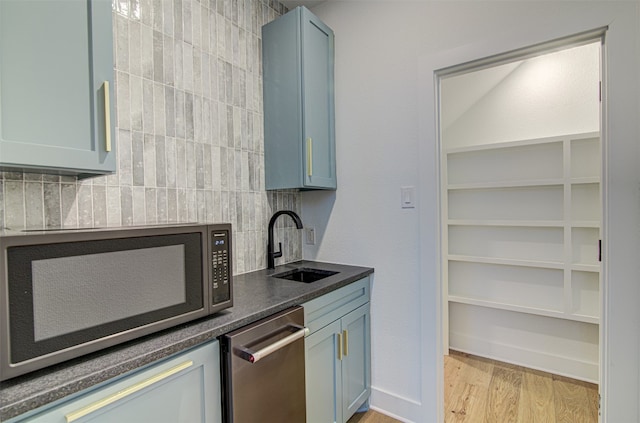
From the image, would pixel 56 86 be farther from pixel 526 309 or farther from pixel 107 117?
pixel 526 309

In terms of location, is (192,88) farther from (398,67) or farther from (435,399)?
(435,399)

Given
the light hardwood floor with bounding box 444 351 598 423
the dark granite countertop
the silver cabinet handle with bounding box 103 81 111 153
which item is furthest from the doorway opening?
the silver cabinet handle with bounding box 103 81 111 153

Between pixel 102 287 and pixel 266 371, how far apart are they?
24.8 inches

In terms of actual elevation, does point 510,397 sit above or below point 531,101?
below

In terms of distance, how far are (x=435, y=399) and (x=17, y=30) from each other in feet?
7.35

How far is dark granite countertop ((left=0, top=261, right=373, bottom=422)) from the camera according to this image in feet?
2.06

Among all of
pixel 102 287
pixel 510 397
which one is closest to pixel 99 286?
pixel 102 287

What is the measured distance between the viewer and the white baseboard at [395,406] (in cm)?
173

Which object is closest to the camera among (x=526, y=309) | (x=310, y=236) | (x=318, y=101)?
(x=318, y=101)

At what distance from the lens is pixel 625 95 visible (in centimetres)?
124

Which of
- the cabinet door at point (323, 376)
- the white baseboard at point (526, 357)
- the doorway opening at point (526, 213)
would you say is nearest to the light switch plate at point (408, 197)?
the doorway opening at point (526, 213)

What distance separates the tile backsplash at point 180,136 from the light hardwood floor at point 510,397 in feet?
4.89

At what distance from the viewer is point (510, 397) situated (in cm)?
197

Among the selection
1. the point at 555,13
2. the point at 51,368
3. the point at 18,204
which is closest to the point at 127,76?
the point at 18,204
